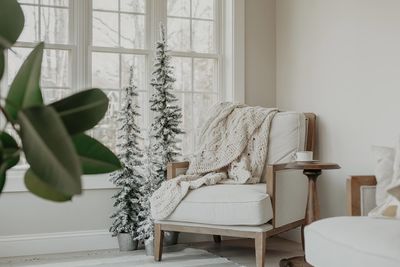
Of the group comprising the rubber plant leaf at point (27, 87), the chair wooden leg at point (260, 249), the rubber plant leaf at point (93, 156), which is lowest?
the chair wooden leg at point (260, 249)

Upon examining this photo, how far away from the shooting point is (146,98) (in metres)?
4.16

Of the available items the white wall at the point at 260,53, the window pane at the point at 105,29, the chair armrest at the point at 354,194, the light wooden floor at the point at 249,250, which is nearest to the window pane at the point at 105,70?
the window pane at the point at 105,29

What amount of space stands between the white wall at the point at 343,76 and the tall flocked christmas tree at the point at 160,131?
3.69 ft

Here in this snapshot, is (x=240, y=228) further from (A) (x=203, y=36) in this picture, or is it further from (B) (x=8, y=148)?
(B) (x=8, y=148)

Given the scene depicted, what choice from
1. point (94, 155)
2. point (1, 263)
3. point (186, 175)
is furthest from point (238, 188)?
point (94, 155)

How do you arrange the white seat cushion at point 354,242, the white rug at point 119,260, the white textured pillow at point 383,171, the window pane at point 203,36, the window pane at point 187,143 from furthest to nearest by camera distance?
the window pane at point 203,36, the window pane at point 187,143, the white rug at point 119,260, the white textured pillow at point 383,171, the white seat cushion at point 354,242

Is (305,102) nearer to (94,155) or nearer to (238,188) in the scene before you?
(238,188)

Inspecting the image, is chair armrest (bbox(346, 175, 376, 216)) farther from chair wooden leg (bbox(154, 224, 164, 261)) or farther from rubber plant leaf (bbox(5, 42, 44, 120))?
rubber plant leaf (bbox(5, 42, 44, 120))

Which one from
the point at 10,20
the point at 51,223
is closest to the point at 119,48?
the point at 51,223

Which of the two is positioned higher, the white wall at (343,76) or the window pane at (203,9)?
the window pane at (203,9)

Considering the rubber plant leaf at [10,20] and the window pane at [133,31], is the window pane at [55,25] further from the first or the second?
the rubber plant leaf at [10,20]

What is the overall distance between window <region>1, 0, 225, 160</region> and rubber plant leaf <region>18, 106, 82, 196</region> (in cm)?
365

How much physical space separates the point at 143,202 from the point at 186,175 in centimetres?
43

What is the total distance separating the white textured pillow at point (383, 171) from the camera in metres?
2.41
